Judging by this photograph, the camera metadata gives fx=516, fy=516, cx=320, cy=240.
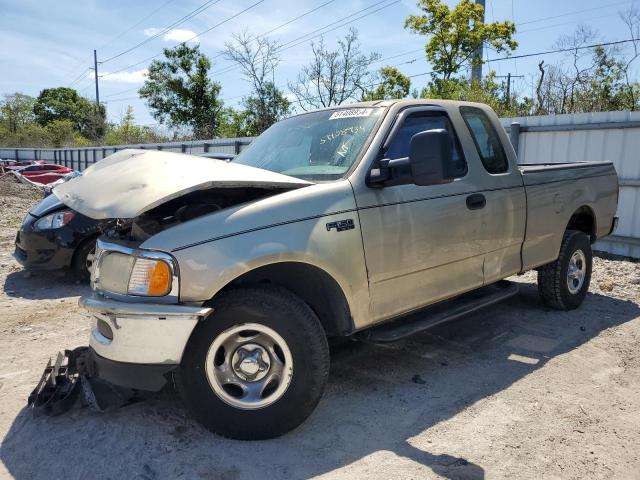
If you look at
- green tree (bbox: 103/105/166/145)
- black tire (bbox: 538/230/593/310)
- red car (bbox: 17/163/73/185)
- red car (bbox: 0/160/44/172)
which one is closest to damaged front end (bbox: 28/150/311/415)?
black tire (bbox: 538/230/593/310)

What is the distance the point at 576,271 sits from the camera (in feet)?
18.3

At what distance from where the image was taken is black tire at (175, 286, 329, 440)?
9.33ft

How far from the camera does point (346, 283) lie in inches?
125

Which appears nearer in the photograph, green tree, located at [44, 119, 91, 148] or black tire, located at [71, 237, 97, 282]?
black tire, located at [71, 237, 97, 282]

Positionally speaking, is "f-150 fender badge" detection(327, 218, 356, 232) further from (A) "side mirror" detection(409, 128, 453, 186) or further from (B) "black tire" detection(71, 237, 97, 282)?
(B) "black tire" detection(71, 237, 97, 282)

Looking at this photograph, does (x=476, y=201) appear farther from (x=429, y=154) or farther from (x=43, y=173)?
(x=43, y=173)

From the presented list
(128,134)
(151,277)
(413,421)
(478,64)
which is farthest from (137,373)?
(128,134)

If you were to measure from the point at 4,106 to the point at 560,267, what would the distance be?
7989cm

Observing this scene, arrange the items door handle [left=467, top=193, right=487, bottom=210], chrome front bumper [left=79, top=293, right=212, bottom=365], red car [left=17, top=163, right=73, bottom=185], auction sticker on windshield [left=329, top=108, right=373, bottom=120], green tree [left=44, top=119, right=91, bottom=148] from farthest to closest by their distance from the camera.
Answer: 1. green tree [left=44, top=119, right=91, bottom=148]
2. red car [left=17, top=163, right=73, bottom=185]
3. door handle [left=467, top=193, right=487, bottom=210]
4. auction sticker on windshield [left=329, top=108, right=373, bottom=120]
5. chrome front bumper [left=79, top=293, right=212, bottom=365]

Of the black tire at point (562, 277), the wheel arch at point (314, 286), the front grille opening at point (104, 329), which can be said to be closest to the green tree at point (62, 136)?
the black tire at point (562, 277)

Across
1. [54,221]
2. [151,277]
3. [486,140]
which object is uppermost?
[486,140]

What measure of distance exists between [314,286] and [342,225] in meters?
0.43

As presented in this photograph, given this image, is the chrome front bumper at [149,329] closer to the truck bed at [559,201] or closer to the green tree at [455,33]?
the truck bed at [559,201]

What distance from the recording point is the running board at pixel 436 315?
3461mm
